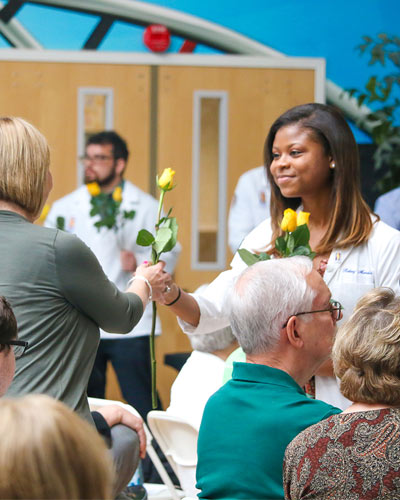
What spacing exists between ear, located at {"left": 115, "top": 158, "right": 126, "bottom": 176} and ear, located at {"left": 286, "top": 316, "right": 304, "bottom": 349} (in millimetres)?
3238

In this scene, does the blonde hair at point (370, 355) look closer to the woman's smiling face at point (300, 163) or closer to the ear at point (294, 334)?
the ear at point (294, 334)

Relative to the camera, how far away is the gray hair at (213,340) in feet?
9.16

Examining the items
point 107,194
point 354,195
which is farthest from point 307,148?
point 107,194

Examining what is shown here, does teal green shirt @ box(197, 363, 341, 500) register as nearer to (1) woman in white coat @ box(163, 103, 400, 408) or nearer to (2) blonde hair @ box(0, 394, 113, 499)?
(1) woman in white coat @ box(163, 103, 400, 408)

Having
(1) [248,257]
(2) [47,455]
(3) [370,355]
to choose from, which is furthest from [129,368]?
(2) [47,455]

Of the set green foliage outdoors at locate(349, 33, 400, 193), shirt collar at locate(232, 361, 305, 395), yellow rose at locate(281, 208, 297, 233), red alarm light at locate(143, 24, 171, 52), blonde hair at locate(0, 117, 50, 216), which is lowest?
shirt collar at locate(232, 361, 305, 395)

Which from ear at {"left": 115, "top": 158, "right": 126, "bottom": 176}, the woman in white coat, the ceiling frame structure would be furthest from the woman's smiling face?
the ceiling frame structure

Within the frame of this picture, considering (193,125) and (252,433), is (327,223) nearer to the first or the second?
(252,433)

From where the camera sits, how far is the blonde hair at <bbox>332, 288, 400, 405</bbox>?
1503mm

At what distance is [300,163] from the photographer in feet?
7.84

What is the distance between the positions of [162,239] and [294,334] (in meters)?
0.66

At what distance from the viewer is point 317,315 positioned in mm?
1833

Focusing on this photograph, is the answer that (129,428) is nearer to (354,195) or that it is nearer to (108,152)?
(354,195)

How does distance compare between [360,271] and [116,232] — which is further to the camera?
[116,232]
